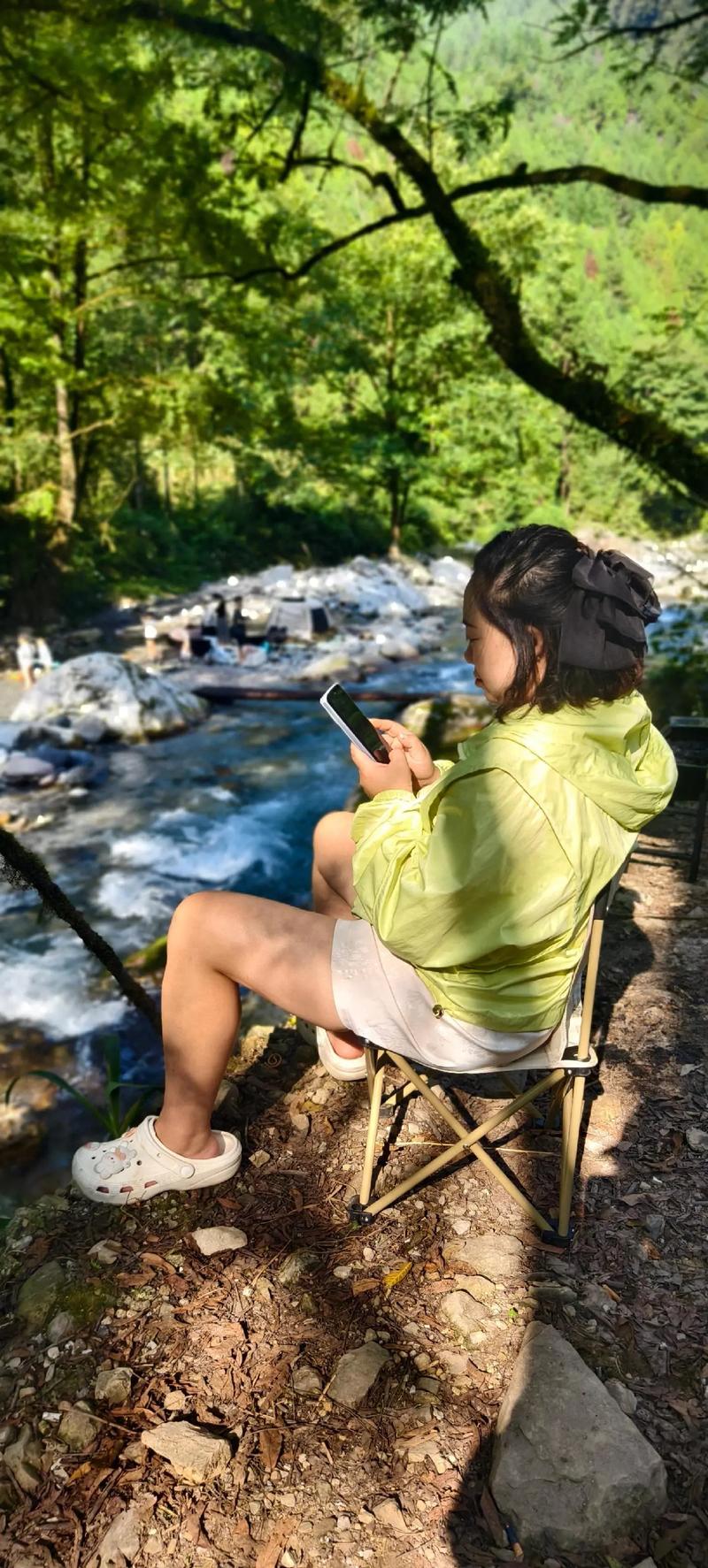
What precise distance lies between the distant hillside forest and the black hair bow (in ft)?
16.1

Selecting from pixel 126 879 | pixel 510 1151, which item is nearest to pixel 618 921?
pixel 510 1151

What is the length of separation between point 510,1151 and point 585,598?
5.46 ft

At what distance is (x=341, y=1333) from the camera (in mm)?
1932

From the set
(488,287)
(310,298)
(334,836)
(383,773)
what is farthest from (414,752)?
(310,298)

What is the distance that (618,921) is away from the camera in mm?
3883

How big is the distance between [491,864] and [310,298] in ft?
76.8

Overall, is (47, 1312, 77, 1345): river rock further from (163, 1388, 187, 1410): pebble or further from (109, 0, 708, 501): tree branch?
(109, 0, 708, 501): tree branch

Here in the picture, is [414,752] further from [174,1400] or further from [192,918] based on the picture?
[174,1400]

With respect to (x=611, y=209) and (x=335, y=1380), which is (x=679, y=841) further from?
(x=611, y=209)

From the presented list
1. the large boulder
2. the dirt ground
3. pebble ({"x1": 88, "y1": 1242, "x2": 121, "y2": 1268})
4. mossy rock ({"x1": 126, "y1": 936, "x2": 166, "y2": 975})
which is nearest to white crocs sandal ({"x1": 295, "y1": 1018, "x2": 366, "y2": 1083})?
the dirt ground

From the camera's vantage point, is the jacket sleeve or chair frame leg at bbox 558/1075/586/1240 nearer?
the jacket sleeve

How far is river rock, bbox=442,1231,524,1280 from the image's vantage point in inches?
81.3

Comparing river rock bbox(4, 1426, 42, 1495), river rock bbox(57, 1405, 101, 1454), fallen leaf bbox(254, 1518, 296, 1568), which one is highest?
fallen leaf bbox(254, 1518, 296, 1568)

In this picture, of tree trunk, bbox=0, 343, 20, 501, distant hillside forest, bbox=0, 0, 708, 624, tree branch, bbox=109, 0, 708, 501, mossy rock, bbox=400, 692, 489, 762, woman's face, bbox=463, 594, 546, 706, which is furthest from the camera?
tree trunk, bbox=0, 343, 20, 501
